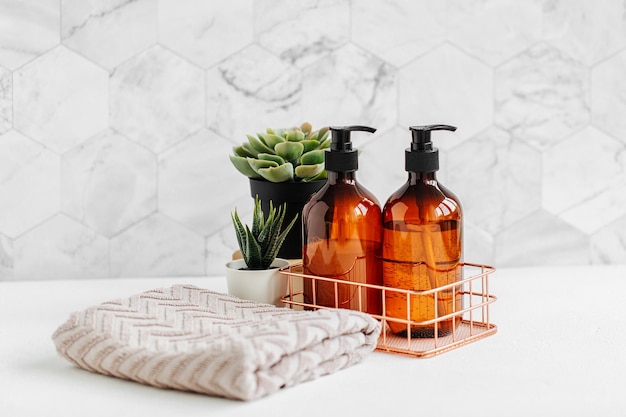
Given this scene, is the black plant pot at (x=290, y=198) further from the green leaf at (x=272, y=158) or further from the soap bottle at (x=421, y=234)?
the soap bottle at (x=421, y=234)

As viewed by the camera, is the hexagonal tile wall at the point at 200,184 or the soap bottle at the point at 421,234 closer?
the soap bottle at the point at 421,234

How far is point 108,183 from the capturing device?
1.62m

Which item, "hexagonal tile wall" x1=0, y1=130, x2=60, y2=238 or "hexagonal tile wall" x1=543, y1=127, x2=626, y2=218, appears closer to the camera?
"hexagonal tile wall" x1=0, y1=130, x2=60, y2=238

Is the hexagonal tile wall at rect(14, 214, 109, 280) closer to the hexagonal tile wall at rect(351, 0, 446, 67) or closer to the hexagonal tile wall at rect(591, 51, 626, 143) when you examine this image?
the hexagonal tile wall at rect(351, 0, 446, 67)

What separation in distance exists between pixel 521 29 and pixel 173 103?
A: 64cm

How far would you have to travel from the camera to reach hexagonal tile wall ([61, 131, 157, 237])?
1.61 m

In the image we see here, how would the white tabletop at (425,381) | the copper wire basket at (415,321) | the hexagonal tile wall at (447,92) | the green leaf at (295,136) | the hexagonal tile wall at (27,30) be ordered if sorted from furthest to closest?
1. the hexagonal tile wall at (447,92)
2. the hexagonal tile wall at (27,30)
3. the green leaf at (295,136)
4. the copper wire basket at (415,321)
5. the white tabletop at (425,381)

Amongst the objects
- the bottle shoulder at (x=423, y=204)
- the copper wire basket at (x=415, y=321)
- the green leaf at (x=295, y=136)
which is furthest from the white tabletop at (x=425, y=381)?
the green leaf at (x=295, y=136)

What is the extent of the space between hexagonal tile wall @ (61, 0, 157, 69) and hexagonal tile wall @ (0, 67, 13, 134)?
11cm

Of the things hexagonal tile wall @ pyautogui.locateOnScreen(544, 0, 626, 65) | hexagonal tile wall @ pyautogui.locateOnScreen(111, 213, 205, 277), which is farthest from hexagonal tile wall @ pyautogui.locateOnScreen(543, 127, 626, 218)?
hexagonal tile wall @ pyautogui.locateOnScreen(111, 213, 205, 277)

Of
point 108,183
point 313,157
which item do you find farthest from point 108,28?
point 313,157

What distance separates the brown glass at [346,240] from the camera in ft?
3.79

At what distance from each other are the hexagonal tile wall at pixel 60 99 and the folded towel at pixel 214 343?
0.55 meters

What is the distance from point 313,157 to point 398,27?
0.44 m
